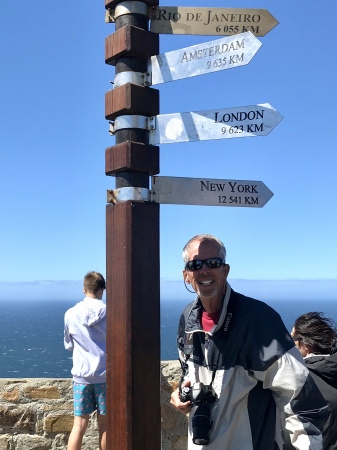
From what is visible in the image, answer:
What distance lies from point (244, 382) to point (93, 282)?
2.56 metres

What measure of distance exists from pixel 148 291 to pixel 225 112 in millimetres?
732

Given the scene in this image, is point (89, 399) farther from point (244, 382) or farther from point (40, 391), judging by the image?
point (244, 382)

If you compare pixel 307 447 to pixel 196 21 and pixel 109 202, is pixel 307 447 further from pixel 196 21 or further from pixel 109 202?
pixel 196 21

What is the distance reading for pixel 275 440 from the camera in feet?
6.51

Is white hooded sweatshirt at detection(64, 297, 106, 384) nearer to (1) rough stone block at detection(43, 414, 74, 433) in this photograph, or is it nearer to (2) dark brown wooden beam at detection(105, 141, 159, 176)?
(1) rough stone block at detection(43, 414, 74, 433)

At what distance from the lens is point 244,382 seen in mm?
1972

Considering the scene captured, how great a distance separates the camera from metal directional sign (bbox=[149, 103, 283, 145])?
6.82 feet

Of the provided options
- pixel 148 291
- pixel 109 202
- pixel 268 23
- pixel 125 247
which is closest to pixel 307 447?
pixel 148 291

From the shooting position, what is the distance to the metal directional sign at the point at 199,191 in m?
2.21

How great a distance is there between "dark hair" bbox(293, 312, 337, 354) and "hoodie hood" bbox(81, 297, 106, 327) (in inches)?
74.7

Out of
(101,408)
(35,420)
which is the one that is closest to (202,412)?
(101,408)

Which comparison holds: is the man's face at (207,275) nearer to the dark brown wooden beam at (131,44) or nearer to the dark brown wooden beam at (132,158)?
the dark brown wooden beam at (132,158)

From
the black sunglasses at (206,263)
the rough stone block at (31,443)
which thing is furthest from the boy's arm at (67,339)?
the black sunglasses at (206,263)

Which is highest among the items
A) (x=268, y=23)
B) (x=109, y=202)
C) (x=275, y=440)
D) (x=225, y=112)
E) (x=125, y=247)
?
(x=268, y=23)
